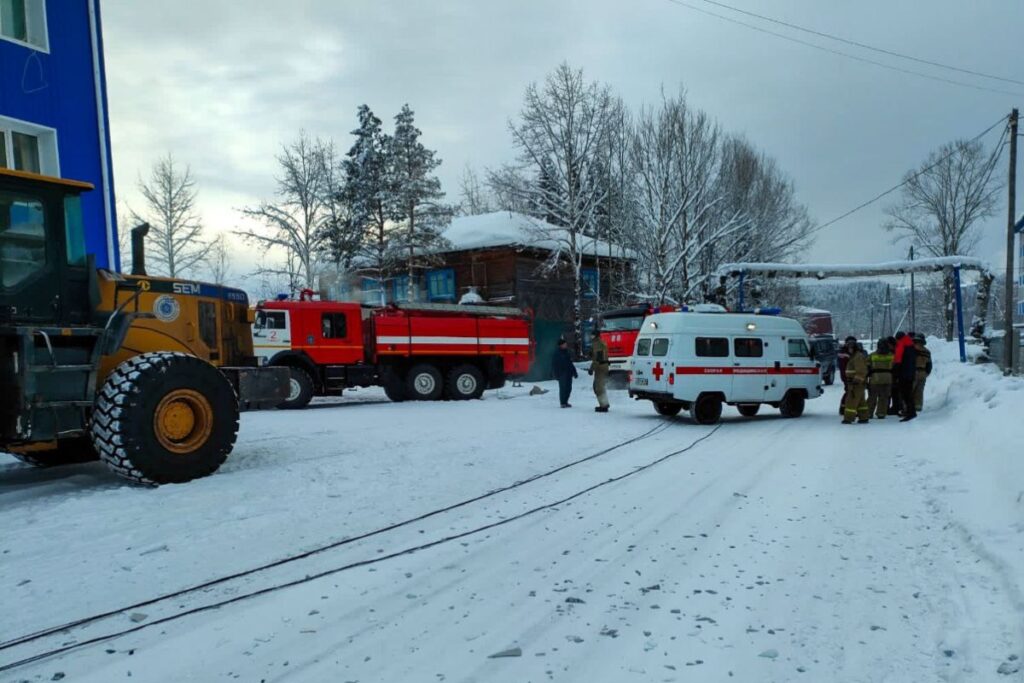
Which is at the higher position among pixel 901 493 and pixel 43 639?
pixel 43 639

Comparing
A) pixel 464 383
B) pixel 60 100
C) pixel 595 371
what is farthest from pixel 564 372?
pixel 60 100

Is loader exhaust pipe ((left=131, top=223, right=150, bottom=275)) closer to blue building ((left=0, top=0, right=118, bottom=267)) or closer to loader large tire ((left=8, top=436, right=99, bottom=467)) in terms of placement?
loader large tire ((left=8, top=436, right=99, bottom=467))

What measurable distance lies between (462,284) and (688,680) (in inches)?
1353

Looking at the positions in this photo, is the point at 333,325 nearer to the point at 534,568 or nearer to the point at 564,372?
the point at 564,372

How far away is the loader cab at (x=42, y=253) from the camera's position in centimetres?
602

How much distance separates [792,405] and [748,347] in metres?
2.04

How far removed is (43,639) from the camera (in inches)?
136

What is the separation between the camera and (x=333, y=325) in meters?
18.0

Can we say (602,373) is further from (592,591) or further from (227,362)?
(592,591)

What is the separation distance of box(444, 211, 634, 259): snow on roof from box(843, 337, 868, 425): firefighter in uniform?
17.4 meters

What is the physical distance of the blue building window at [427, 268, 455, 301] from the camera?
37469 mm

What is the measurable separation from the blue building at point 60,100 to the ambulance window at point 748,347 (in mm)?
13433

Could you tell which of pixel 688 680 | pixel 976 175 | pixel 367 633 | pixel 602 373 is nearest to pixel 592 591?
pixel 688 680

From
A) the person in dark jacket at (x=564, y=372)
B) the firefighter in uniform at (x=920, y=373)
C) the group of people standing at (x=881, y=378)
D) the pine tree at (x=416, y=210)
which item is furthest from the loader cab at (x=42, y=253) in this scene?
the pine tree at (x=416, y=210)
